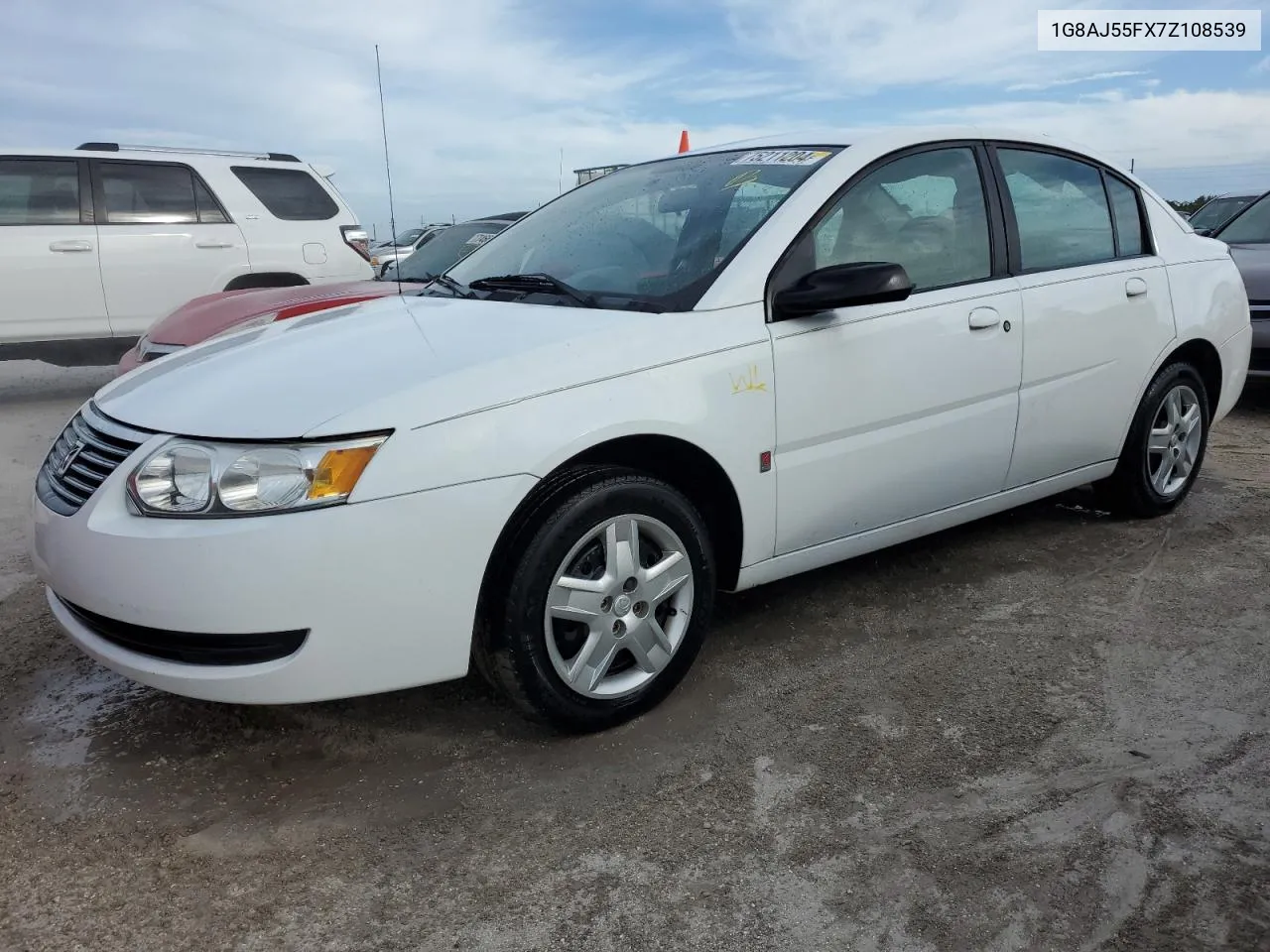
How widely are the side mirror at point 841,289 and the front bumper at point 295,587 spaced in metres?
1.01

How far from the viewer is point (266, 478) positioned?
93.7 inches

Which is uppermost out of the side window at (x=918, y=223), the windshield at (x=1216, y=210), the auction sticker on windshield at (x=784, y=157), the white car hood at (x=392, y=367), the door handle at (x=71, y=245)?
A: the windshield at (x=1216, y=210)

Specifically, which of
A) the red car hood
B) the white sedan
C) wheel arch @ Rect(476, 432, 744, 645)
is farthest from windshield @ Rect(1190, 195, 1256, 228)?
wheel arch @ Rect(476, 432, 744, 645)

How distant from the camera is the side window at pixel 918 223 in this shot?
3.30 meters

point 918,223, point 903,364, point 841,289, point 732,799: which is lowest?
point 732,799

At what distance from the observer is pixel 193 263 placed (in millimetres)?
8141

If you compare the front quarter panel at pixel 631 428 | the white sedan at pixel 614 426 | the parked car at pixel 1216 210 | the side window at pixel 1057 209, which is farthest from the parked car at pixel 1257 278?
the parked car at pixel 1216 210

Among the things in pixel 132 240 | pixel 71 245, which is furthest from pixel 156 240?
pixel 71 245

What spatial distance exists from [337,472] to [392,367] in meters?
0.40

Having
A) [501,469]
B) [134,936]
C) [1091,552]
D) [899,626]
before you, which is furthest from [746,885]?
[1091,552]

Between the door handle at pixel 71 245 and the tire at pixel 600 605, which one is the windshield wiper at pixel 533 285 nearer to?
the tire at pixel 600 605

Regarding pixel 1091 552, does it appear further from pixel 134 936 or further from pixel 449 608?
pixel 134 936

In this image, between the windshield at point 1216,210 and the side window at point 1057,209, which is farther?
the windshield at point 1216,210

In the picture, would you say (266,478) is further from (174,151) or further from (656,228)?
(174,151)
